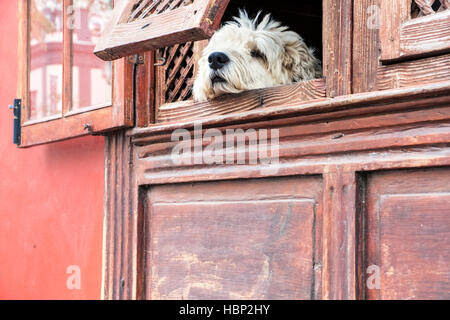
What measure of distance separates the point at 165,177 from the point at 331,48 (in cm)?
113

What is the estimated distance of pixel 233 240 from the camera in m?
3.05

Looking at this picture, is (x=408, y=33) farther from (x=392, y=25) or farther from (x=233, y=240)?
Answer: (x=233, y=240)

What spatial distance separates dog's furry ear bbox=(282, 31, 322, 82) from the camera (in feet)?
11.3

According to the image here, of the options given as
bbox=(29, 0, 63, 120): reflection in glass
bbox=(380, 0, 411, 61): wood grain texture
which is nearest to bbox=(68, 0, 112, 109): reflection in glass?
bbox=(29, 0, 63, 120): reflection in glass

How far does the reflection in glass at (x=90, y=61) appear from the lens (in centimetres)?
633

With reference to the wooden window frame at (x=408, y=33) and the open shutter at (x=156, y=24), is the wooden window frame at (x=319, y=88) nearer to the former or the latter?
the wooden window frame at (x=408, y=33)

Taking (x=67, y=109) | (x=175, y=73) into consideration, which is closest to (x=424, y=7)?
(x=175, y=73)

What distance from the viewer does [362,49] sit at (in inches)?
104

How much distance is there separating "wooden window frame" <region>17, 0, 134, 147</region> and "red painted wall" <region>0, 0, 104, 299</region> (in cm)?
18

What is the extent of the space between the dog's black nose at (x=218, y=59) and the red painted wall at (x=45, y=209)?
1092mm

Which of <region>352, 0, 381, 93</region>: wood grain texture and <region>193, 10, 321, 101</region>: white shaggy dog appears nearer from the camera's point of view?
<region>352, 0, 381, 93</region>: wood grain texture

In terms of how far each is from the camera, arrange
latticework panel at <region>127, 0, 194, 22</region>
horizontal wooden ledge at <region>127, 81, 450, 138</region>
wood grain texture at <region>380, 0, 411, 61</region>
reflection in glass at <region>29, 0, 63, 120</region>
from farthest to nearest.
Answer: reflection in glass at <region>29, 0, 63, 120</region>, latticework panel at <region>127, 0, 194, 22</region>, wood grain texture at <region>380, 0, 411, 61</region>, horizontal wooden ledge at <region>127, 81, 450, 138</region>

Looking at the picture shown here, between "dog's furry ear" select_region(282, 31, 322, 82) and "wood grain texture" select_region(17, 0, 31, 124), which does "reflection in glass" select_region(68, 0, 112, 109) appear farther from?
"dog's furry ear" select_region(282, 31, 322, 82)
